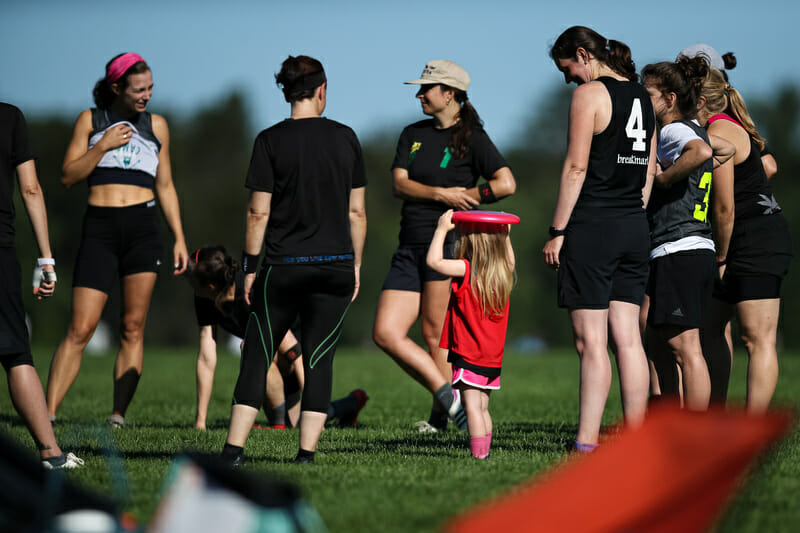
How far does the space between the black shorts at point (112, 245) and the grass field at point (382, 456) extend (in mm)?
1202

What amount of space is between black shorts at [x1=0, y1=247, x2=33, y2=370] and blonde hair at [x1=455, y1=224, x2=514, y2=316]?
2.52 meters

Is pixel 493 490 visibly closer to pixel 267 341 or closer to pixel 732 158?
pixel 267 341

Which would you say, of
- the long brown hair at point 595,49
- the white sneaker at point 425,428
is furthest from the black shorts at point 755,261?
the white sneaker at point 425,428

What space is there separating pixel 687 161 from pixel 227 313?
3.69 meters

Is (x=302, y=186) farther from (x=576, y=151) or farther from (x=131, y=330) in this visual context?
(x=131, y=330)

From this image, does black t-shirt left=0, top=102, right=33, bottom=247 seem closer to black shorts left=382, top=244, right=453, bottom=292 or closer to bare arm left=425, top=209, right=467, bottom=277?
bare arm left=425, top=209, right=467, bottom=277

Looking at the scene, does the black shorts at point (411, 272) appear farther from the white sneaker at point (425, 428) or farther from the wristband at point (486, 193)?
the white sneaker at point (425, 428)

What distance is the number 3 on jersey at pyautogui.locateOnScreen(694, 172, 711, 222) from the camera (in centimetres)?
579

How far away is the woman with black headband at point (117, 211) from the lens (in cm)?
706

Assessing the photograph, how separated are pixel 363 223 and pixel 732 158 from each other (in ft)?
8.25

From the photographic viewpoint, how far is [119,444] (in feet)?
19.9

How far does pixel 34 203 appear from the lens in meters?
5.11

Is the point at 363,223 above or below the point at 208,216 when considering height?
above

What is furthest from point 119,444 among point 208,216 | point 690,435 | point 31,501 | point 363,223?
point 208,216
